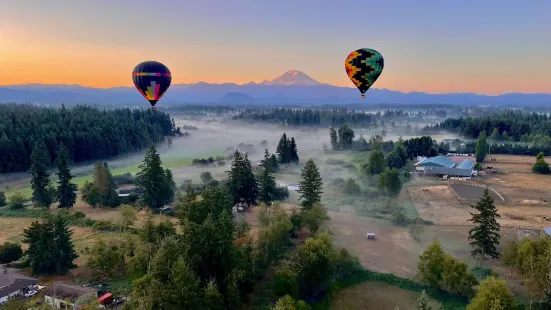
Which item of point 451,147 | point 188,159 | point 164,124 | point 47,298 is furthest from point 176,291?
point 164,124

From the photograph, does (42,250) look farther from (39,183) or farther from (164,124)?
(164,124)

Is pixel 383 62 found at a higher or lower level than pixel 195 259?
higher

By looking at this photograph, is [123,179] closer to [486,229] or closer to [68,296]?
[68,296]

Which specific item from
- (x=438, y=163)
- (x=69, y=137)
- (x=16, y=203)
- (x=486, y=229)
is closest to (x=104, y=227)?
(x=16, y=203)

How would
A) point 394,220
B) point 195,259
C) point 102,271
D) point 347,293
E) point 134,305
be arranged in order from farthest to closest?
point 394,220
point 102,271
point 347,293
point 195,259
point 134,305

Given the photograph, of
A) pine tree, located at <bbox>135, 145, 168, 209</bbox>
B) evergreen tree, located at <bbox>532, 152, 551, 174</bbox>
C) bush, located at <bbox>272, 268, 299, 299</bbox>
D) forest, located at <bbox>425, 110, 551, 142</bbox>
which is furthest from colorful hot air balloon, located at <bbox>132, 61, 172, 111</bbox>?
forest, located at <bbox>425, 110, 551, 142</bbox>

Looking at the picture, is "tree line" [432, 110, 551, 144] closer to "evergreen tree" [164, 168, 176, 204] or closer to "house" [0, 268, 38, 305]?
"evergreen tree" [164, 168, 176, 204]

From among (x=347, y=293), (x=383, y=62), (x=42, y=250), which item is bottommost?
(x=347, y=293)
